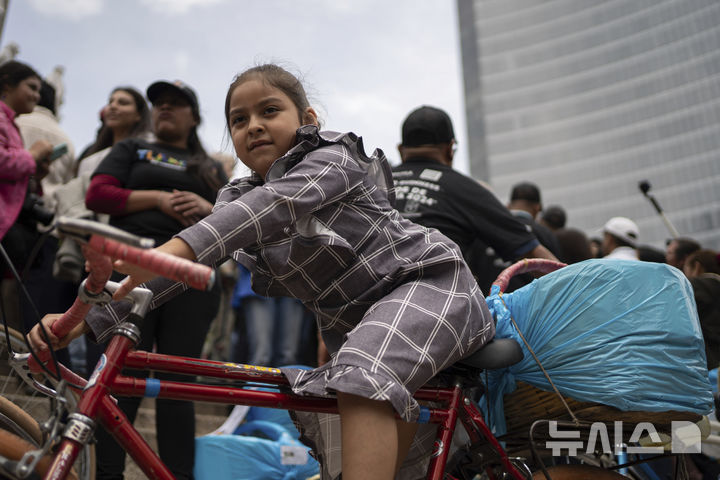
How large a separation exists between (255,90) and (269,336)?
2956 mm

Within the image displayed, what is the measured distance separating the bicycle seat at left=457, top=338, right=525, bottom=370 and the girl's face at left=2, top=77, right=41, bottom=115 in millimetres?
2974

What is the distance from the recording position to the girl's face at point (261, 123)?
1.94 metres

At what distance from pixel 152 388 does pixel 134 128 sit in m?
2.84

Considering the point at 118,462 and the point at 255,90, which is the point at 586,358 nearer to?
the point at 255,90

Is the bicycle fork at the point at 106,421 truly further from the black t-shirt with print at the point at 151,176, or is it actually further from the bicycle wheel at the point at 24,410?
the black t-shirt with print at the point at 151,176

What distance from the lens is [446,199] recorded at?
3.01m

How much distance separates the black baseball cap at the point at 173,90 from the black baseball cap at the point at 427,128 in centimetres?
104

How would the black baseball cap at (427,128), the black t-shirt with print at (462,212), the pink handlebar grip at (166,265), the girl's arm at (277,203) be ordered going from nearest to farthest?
the pink handlebar grip at (166,265) < the girl's arm at (277,203) < the black t-shirt with print at (462,212) < the black baseball cap at (427,128)

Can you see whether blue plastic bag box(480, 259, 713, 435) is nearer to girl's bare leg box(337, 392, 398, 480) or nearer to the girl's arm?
girl's bare leg box(337, 392, 398, 480)

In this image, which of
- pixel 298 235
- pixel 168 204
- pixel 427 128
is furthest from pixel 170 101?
pixel 298 235

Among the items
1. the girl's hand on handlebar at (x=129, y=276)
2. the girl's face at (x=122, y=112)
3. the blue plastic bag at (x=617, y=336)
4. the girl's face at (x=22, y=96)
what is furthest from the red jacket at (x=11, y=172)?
the blue plastic bag at (x=617, y=336)

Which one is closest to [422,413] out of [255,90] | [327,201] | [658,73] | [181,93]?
[327,201]

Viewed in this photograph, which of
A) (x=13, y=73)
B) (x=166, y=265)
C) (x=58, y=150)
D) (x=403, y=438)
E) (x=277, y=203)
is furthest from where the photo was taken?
(x=58, y=150)

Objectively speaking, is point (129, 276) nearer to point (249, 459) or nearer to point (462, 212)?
point (462, 212)
